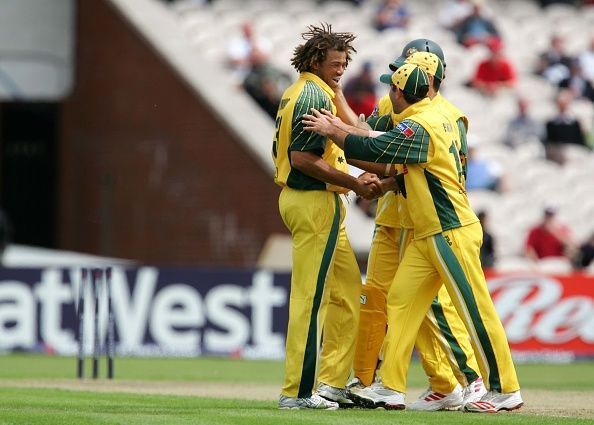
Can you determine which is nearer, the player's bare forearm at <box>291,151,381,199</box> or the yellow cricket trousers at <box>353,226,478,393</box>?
the player's bare forearm at <box>291,151,381,199</box>

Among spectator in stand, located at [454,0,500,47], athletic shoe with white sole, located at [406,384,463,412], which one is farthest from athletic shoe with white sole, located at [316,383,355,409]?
spectator in stand, located at [454,0,500,47]

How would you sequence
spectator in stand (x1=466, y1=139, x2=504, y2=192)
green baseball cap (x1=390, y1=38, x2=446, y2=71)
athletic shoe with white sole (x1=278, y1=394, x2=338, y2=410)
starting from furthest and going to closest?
spectator in stand (x1=466, y1=139, x2=504, y2=192) < green baseball cap (x1=390, y1=38, x2=446, y2=71) < athletic shoe with white sole (x1=278, y1=394, x2=338, y2=410)

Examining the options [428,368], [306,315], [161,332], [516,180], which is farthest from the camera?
[516,180]

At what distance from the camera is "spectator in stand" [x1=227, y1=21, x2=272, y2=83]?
77.8 ft

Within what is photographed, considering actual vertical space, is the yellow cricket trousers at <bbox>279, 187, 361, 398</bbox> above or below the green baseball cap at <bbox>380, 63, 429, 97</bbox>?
below

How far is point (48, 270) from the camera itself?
62.5 feet

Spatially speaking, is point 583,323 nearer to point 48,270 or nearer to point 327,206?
point 48,270

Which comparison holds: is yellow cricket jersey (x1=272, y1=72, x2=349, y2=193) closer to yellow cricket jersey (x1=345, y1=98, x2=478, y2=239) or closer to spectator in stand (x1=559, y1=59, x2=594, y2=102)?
yellow cricket jersey (x1=345, y1=98, x2=478, y2=239)

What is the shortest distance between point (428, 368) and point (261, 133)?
10.2 meters

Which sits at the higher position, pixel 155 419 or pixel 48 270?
pixel 48 270

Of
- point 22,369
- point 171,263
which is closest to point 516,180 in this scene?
point 171,263

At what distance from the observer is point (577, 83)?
25.5m

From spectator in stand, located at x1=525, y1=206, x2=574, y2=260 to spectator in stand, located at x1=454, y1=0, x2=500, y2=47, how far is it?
562cm

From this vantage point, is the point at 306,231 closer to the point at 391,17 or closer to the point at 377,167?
the point at 377,167
